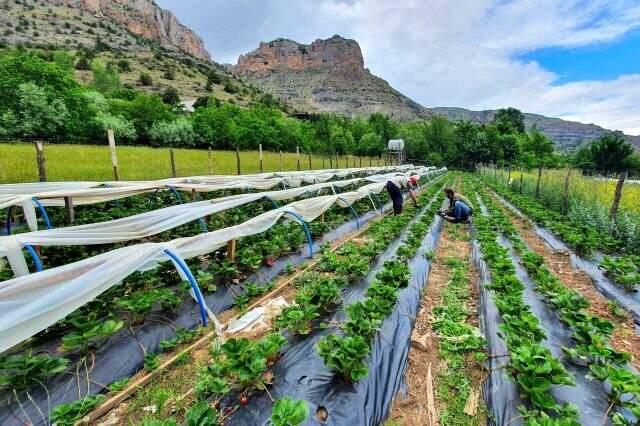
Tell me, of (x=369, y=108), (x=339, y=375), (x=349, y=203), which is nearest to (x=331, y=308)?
(x=339, y=375)

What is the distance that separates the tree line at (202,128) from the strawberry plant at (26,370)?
88.6ft

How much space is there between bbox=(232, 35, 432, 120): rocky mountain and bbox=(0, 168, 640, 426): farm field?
10258 cm

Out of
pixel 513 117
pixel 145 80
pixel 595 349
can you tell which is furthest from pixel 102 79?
pixel 513 117

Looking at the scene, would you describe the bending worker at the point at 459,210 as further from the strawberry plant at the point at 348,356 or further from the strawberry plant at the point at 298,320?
the strawberry plant at the point at 348,356

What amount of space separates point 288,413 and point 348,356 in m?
0.92

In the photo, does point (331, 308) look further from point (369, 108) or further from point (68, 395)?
point (369, 108)

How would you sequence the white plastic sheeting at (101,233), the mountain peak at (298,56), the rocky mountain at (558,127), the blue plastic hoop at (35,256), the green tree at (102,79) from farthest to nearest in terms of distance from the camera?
the mountain peak at (298,56)
the rocky mountain at (558,127)
the green tree at (102,79)
the blue plastic hoop at (35,256)
the white plastic sheeting at (101,233)

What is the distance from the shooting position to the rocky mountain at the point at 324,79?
112 metres

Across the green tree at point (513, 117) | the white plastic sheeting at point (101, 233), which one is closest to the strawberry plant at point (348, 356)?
the white plastic sheeting at point (101, 233)

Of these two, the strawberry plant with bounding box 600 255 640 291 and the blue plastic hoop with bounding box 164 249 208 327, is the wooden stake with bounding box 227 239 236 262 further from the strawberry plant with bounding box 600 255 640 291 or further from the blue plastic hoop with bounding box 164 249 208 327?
the strawberry plant with bounding box 600 255 640 291

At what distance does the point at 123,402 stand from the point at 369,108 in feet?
376

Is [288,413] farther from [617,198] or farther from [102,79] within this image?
[102,79]

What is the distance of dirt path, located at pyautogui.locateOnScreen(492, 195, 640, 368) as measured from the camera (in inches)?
151

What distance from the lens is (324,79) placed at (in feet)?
440
